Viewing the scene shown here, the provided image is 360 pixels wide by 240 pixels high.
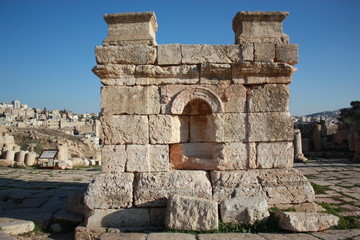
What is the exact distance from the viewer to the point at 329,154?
1725 cm

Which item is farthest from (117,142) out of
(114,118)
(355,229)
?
(355,229)

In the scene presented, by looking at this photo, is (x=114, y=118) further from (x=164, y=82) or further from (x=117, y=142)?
(x=164, y=82)

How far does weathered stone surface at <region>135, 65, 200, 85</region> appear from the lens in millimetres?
4723

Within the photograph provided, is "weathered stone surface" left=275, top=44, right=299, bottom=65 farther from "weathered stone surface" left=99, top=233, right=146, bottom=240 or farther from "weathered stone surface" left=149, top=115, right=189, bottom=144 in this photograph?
"weathered stone surface" left=99, top=233, right=146, bottom=240

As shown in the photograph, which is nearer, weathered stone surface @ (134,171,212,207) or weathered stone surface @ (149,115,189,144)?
weathered stone surface @ (134,171,212,207)

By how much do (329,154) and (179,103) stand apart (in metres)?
15.7

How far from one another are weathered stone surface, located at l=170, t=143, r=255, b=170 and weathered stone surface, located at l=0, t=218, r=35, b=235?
254 cm

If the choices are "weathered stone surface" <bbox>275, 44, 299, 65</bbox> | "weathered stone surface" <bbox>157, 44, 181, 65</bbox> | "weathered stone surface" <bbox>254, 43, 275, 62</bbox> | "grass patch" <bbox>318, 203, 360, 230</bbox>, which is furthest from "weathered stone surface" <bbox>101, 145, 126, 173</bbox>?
"grass patch" <bbox>318, 203, 360, 230</bbox>

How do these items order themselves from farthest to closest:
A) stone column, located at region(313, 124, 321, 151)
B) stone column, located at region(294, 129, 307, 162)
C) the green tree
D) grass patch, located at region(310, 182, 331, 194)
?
1. the green tree
2. stone column, located at region(313, 124, 321, 151)
3. stone column, located at region(294, 129, 307, 162)
4. grass patch, located at region(310, 182, 331, 194)

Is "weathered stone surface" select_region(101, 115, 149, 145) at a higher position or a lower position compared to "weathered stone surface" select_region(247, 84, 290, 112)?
lower

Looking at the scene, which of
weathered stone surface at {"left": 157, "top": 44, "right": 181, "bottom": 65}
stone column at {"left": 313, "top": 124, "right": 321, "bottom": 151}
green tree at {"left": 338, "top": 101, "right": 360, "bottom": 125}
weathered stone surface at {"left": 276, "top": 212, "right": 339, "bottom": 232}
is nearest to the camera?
weathered stone surface at {"left": 276, "top": 212, "right": 339, "bottom": 232}

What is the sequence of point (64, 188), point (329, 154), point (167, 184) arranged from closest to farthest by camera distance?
point (167, 184), point (64, 188), point (329, 154)

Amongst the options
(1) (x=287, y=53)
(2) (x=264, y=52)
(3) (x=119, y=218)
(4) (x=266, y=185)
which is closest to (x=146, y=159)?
(3) (x=119, y=218)

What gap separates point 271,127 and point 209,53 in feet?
5.48
